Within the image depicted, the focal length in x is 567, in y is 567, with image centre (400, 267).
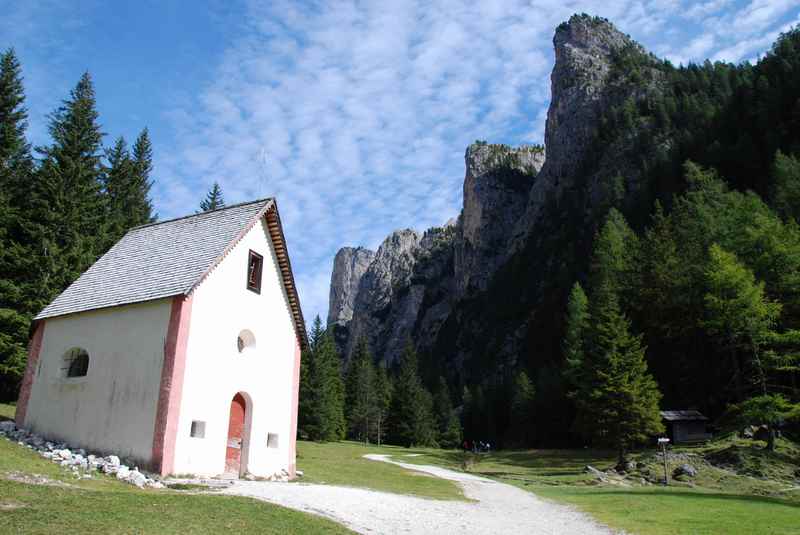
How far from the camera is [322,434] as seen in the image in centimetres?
6234

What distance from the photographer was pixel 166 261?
22484mm

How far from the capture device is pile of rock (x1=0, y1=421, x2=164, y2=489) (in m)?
16.5

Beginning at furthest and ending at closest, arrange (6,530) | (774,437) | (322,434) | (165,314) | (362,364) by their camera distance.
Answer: (362,364)
(322,434)
(774,437)
(165,314)
(6,530)

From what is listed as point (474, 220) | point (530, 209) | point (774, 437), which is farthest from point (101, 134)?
point (474, 220)

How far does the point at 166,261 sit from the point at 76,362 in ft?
17.4

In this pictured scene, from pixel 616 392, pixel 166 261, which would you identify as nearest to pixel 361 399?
pixel 616 392

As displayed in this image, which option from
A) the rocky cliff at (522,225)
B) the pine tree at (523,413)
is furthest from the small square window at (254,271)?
the rocky cliff at (522,225)

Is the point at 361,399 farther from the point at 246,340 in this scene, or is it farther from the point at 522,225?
the point at 522,225

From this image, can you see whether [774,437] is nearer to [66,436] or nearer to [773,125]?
[66,436]

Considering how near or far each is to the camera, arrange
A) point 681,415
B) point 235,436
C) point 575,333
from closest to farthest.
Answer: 1. point 235,436
2. point 681,415
3. point 575,333

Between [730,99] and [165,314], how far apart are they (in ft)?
353

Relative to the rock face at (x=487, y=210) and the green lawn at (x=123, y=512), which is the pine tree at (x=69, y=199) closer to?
the green lawn at (x=123, y=512)

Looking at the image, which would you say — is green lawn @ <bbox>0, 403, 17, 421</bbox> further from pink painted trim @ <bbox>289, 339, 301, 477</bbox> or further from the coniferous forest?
pink painted trim @ <bbox>289, 339, 301, 477</bbox>

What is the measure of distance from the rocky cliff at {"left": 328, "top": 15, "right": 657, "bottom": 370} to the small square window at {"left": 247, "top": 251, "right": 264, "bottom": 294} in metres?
85.4
